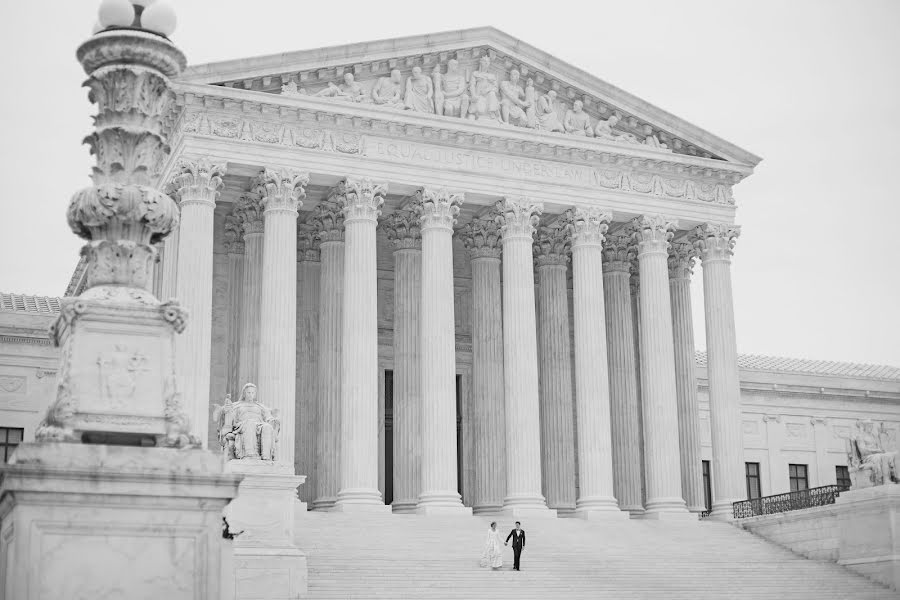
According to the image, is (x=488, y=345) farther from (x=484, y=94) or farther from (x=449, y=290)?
(x=484, y=94)

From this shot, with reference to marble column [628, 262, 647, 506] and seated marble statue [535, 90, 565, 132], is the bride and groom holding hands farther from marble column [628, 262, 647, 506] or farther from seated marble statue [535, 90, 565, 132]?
marble column [628, 262, 647, 506]

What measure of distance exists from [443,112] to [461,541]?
15937 mm

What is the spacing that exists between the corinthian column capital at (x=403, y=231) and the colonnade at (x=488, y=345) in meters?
0.06

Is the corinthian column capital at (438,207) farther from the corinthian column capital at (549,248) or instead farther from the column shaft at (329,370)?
the corinthian column capital at (549,248)

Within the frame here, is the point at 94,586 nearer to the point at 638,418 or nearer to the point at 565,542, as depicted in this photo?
the point at 565,542

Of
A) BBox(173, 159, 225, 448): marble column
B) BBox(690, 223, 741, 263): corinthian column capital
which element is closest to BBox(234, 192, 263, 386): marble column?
BBox(173, 159, 225, 448): marble column

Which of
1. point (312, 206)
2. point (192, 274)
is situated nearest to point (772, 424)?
point (312, 206)

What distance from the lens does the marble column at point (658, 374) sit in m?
46.6

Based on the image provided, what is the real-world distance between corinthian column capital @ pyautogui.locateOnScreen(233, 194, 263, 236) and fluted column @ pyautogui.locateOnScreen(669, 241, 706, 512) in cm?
1645

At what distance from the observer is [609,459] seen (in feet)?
151

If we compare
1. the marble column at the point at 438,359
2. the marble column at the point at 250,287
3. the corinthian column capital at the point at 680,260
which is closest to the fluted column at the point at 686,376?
the corinthian column capital at the point at 680,260

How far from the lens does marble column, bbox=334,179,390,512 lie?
41.6 meters

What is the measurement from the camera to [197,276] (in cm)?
4084

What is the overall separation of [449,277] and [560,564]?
481 inches
